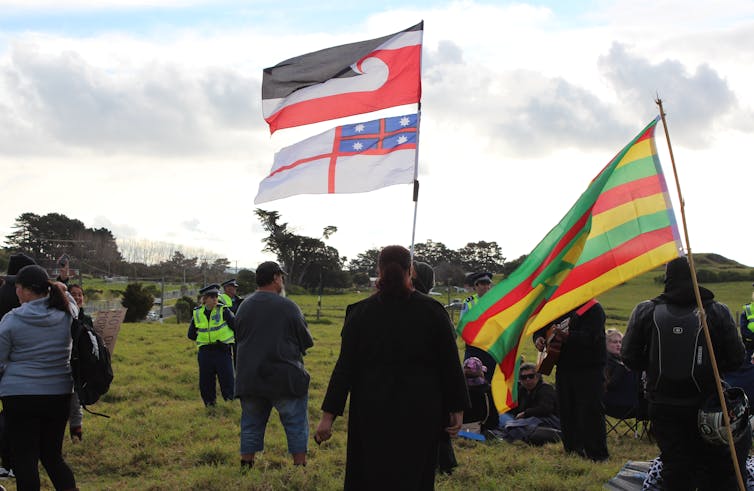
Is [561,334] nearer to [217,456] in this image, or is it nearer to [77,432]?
[217,456]

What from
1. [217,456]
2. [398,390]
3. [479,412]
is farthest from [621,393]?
[398,390]

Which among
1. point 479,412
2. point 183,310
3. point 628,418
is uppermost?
point 183,310

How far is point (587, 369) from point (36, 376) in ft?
17.0

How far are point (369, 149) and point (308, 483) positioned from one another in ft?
10.6

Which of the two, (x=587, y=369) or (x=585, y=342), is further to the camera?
(x=587, y=369)

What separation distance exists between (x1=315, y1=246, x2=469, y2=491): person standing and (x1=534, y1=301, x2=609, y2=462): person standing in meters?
3.48

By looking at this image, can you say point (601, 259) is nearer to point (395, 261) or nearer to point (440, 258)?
point (395, 261)

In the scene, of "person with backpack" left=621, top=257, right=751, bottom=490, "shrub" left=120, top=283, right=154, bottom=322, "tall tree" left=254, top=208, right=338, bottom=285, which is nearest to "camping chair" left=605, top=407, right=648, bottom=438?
"person with backpack" left=621, top=257, right=751, bottom=490

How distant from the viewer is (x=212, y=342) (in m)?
11.5

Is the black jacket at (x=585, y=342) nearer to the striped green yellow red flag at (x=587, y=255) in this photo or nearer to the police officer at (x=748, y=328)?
the striped green yellow red flag at (x=587, y=255)

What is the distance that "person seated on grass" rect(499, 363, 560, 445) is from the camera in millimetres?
9234

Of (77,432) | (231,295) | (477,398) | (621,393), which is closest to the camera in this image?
(477,398)

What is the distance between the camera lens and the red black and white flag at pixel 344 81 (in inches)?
318

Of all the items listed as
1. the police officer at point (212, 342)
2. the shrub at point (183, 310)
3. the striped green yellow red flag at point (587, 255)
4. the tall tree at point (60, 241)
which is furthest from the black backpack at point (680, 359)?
the tall tree at point (60, 241)
